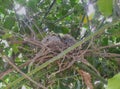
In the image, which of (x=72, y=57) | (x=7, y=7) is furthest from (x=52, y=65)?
(x=7, y=7)

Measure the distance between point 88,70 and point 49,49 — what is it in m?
0.15

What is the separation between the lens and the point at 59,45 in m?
0.81

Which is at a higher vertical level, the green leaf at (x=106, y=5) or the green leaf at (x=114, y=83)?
the green leaf at (x=106, y=5)

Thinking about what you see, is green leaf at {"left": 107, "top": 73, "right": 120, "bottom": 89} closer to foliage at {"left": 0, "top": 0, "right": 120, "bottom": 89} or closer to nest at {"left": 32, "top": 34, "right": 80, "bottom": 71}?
foliage at {"left": 0, "top": 0, "right": 120, "bottom": 89}

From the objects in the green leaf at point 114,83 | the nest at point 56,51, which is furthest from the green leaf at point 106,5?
the nest at point 56,51

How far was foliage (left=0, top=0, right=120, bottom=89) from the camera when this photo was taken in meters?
0.76

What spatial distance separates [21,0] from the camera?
3.69ft

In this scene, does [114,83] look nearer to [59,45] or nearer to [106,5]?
[106,5]

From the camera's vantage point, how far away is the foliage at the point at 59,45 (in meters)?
0.76

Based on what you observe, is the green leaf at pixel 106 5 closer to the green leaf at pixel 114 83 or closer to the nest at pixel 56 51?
the green leaf at pixel 114 83

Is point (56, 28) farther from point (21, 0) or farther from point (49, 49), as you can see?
point (49, 49)

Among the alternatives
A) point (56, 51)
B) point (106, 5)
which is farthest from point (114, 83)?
point (56, 51)

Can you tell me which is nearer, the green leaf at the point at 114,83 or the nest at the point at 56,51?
the green leaf at the point at 114,83

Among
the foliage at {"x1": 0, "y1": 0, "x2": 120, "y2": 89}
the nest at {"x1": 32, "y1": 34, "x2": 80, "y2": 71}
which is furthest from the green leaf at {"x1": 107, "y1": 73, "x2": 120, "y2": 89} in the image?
the nest at {"x1": 32, "y1": 34, "x2": 80, "y2": 71}
